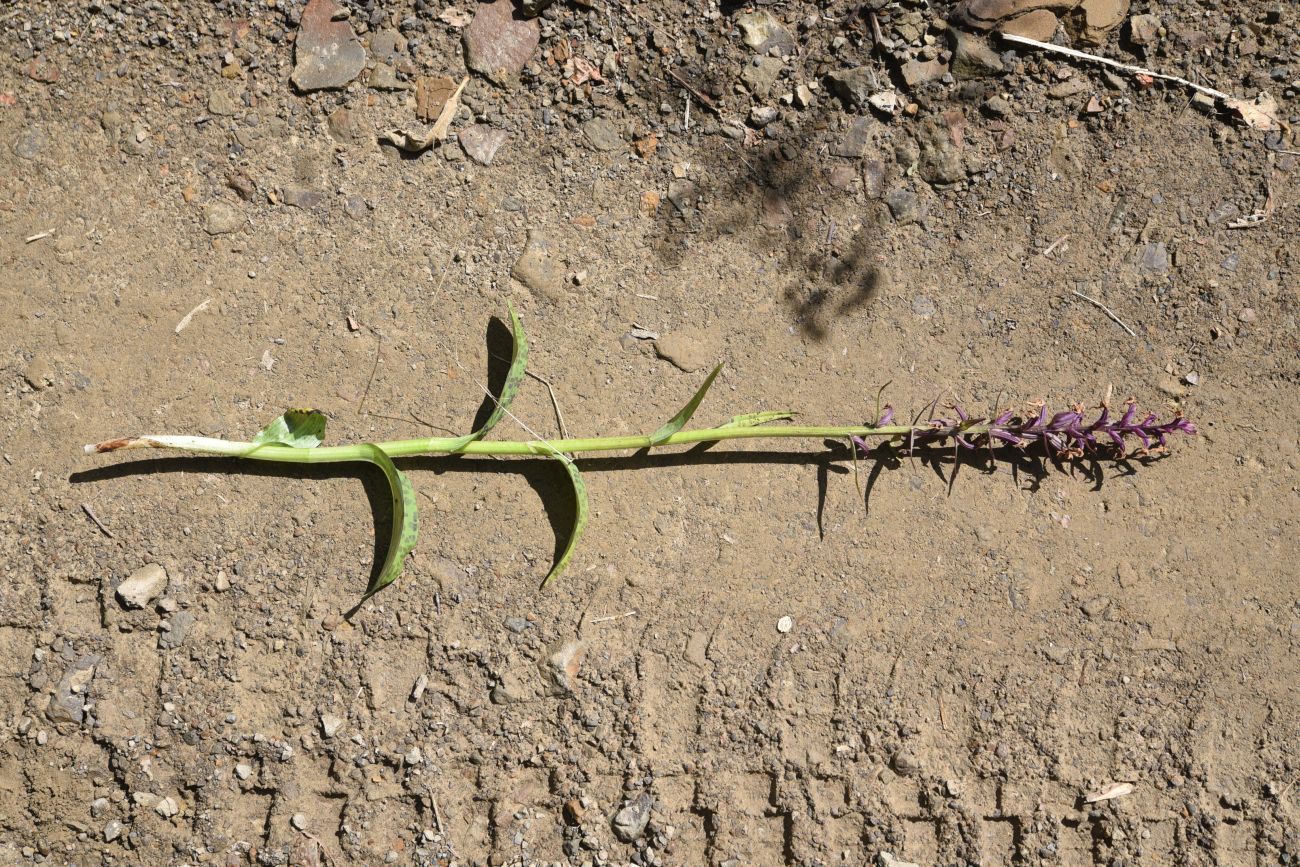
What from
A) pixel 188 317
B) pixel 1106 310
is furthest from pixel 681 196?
pixel 188 317

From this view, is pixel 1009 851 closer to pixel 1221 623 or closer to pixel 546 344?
pixel 1221 623

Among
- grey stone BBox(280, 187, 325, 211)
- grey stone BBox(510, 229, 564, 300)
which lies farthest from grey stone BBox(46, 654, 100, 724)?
grey stone BBox(510, 229, 564, 300)

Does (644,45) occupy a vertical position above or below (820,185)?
above

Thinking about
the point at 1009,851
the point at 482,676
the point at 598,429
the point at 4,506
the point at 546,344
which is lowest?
the point at 1009,851

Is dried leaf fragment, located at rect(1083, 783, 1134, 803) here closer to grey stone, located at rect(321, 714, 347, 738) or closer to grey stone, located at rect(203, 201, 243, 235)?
grey stone, located at rect(321, 714, 347, 738)

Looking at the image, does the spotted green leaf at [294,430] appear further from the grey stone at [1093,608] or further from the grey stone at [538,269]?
the grey stone at [1093,608]

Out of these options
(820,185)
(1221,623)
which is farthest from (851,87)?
(1221,623)

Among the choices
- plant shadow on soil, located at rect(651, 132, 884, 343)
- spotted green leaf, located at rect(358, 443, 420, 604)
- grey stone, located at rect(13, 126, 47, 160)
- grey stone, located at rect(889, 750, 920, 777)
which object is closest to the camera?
spotted green leaf, located at rect(358, 443, 420, 604)
